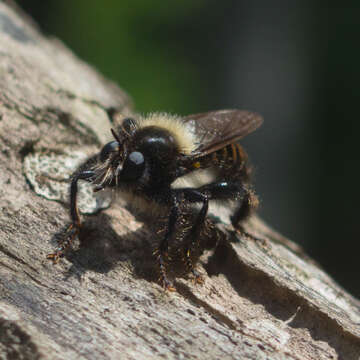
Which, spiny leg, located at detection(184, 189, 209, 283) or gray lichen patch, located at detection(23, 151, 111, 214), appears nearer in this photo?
spiny leg, located at detection(184, 189, 209, 283)

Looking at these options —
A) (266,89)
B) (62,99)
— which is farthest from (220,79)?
(62,99)

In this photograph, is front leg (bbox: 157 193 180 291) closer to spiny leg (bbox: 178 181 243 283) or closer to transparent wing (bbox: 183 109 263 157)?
spiny leg (bbox: 178 181 243 283)

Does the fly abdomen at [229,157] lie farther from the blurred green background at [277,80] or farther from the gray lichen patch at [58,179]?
the blurred green background at [277,80]

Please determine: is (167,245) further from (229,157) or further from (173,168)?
(229,157)

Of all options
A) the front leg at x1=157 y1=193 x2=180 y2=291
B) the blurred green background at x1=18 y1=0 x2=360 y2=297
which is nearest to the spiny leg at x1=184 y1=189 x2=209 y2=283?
the front leg at x1=157 y1=193 x2=180 y2=291

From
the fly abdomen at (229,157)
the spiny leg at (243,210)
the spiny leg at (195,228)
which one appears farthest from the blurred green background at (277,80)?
the spiny leg at (195,228)

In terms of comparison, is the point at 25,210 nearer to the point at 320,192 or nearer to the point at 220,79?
the point at 320,192
